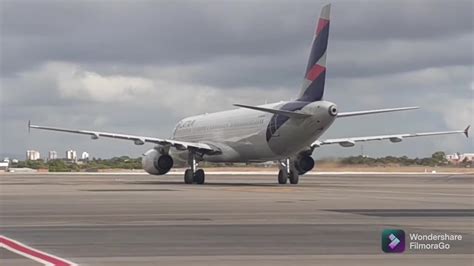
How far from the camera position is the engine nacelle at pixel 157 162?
5544 centimetres

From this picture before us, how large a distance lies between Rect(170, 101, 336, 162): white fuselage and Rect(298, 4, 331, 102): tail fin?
0.73m

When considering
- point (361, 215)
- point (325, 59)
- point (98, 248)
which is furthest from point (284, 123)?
point (98, 248)

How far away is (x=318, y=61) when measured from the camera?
47156 millimetres

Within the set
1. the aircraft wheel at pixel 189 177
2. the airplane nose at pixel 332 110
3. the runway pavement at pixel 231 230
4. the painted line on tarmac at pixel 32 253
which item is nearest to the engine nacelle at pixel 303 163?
the aircraft wheel at pixel 189 177

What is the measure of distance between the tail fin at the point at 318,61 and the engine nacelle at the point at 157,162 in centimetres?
1187

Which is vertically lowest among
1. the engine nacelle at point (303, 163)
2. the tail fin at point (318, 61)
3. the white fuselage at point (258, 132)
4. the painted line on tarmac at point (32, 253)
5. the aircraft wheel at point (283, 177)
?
the painted line on tarmac at point (32, 253)

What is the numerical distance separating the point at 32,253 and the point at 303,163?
128ft

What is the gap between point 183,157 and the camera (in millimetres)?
58031

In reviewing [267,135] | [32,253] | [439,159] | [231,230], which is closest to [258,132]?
[267,135]

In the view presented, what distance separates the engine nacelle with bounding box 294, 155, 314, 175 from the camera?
5316 centimetres

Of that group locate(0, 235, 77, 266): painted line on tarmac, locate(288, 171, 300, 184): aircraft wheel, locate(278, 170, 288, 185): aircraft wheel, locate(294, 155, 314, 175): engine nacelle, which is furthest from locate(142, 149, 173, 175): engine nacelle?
locate(0, 235, 77, 266): painted line on tarmac

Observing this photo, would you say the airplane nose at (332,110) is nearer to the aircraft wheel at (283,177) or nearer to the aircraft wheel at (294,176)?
the aircraft wheel at (294,176)

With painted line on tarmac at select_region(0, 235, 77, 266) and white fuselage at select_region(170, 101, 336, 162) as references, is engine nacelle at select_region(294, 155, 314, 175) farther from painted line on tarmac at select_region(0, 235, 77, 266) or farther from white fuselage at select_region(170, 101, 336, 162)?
painted line on tarmac at select_region(0, 235, 77, 266)

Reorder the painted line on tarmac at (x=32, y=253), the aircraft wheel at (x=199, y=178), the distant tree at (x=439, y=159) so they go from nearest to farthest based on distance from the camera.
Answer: the painted line on tarmac at (x=32, y=253)
the aircraft wheel at (x=199, y=178)
the distant tree at (x=439, y=159)
